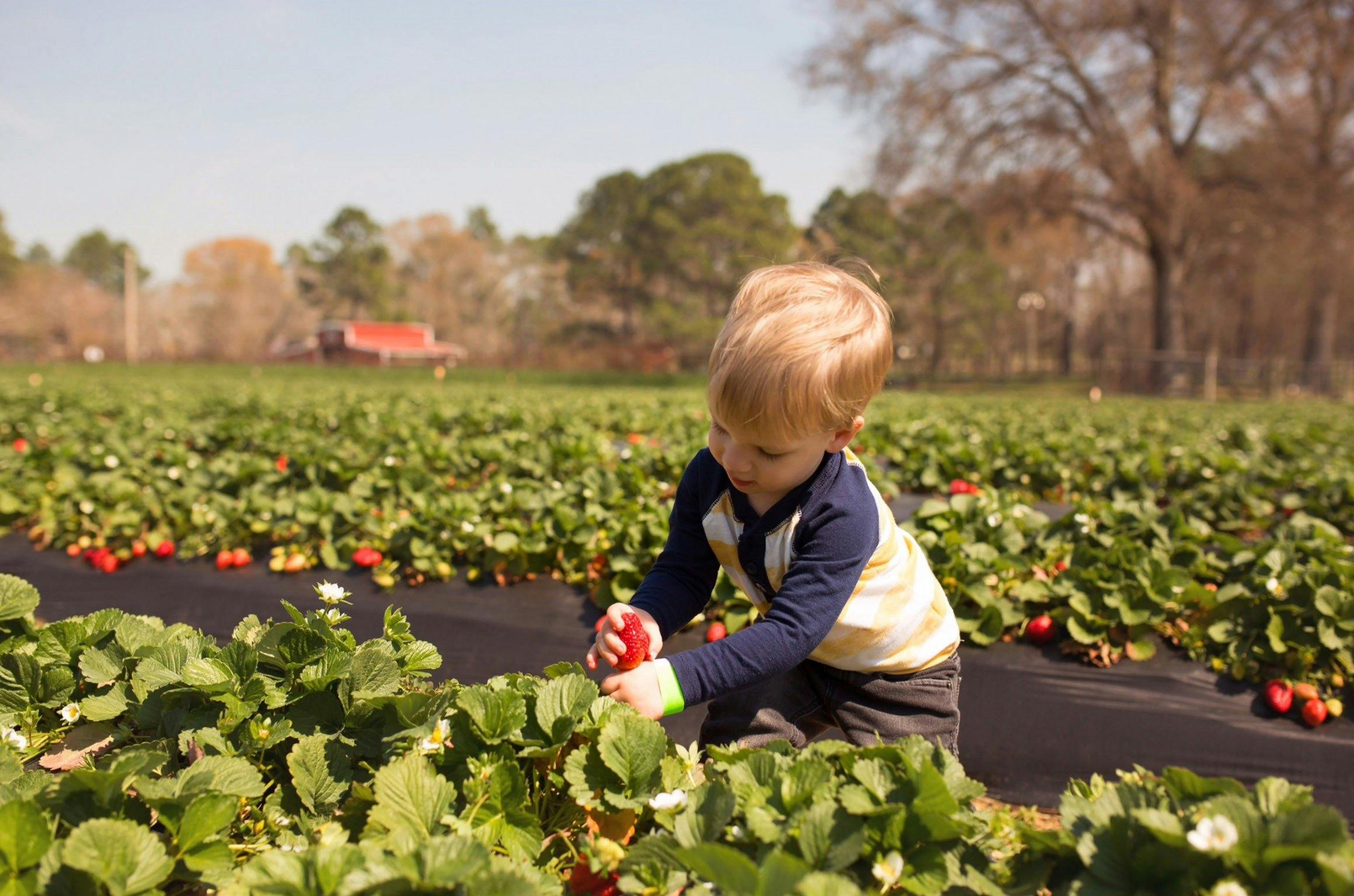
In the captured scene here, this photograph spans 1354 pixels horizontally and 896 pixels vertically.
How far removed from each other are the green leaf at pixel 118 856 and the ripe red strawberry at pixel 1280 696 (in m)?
3.15

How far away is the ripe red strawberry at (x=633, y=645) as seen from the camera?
1.84m

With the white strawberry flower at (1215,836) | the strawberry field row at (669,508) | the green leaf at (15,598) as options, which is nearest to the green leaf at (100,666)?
the green leaf at (15,598)

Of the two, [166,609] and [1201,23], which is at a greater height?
[1201,23]

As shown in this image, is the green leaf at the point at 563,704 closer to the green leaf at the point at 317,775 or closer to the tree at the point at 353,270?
the green leaf at the point at 317,775

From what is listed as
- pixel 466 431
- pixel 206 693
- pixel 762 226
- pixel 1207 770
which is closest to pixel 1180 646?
pixel 1207 770

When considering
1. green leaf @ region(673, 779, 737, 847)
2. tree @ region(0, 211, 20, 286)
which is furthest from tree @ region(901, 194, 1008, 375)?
tree @ region(0, 211, 20, 286)

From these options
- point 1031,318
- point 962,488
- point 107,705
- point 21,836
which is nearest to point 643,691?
point 21,836

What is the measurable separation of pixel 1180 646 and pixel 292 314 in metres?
77.9

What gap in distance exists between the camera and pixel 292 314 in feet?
241

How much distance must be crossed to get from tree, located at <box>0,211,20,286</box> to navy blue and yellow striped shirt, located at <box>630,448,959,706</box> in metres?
71.2

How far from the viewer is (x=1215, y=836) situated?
1.28 meters

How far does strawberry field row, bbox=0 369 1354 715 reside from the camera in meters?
3.39

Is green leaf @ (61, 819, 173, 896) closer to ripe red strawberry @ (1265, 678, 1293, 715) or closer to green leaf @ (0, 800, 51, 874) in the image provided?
green leaf @ (0, 800, 51, 874)

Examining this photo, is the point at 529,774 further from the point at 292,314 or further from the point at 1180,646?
the point at 292,314
